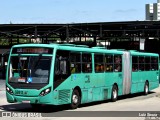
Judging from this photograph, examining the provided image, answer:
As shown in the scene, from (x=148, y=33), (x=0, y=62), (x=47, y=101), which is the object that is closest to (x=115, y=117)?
(x=47, y=101)

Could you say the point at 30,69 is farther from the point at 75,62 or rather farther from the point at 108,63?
the point at 108,63

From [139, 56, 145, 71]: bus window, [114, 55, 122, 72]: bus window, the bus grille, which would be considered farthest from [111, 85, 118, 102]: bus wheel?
the bus grille

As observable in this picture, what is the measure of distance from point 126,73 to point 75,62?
717 cm

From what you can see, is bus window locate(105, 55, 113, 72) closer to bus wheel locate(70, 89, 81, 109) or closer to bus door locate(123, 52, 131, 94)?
bus door locate(123, 52, 131, 94)

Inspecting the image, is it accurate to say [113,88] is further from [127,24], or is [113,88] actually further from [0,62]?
[0,62]

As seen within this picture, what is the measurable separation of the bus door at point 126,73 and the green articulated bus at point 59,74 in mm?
1833

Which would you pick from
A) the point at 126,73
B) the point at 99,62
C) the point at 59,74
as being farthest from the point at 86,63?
the point at 126,73

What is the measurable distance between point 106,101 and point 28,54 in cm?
722

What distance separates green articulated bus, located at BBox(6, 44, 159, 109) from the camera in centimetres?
1667

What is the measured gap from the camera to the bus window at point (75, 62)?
60.0ft

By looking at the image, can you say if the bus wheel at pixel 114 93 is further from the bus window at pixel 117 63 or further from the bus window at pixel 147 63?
the bus window at pixel 147 63

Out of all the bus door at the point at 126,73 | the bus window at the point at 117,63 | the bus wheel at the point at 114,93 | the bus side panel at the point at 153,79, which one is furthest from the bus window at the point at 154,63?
the bus wheel at the point at 114,93

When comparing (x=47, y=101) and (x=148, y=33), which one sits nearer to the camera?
(x=47, y=101)

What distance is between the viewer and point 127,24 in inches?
1804
